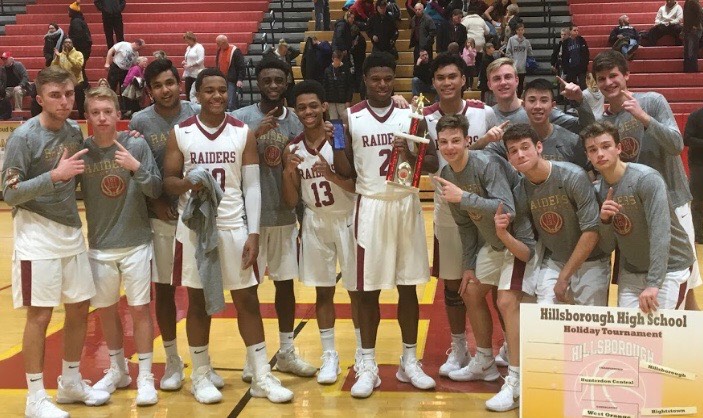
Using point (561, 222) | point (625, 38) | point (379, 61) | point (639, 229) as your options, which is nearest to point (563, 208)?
point (561, 222)

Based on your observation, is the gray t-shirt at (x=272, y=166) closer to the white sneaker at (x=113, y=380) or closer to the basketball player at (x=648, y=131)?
the white sneaker at (x=113, y=380)

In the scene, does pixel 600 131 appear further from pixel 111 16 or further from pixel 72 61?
pixel 111 16

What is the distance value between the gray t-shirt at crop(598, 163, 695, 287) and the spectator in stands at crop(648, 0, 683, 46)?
1391 centimetres

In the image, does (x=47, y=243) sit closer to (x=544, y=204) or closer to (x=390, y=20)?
(x=544, y=204)

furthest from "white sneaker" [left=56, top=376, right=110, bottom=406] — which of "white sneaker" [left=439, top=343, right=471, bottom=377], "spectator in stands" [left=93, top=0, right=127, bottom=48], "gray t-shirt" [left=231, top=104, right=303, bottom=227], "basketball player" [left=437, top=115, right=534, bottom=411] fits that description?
"spectator in stands" [left=93, top=0, right=127, bottom=48]

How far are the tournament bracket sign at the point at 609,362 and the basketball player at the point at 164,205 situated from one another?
6.98 ft

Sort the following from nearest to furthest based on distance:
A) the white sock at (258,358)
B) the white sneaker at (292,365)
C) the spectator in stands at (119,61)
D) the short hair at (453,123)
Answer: the short hair at (453,123)
the white sock at (258,358)
the white sneaker at (292,365)
the spectator in stands at (119,61)

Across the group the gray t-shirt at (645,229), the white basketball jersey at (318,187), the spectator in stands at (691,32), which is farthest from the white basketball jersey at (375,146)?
the spectator in stands at (691,32)

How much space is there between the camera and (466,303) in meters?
5.60

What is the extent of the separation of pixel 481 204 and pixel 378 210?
0.70m

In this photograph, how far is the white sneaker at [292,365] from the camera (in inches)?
231

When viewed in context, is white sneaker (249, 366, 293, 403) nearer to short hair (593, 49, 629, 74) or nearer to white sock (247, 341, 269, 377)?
white sock (247, 341, 269, 377)

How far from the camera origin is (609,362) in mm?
4590

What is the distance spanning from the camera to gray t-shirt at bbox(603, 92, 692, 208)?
5.33 m
